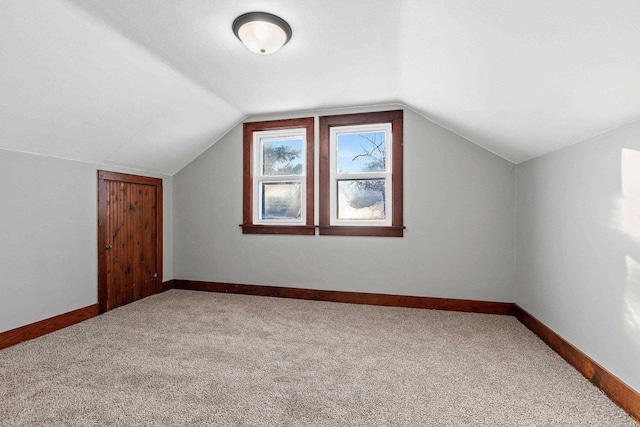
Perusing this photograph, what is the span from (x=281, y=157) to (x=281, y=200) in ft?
1.86

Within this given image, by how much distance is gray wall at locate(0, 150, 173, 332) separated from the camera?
8.90ft

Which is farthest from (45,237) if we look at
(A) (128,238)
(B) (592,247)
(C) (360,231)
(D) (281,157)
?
(B) (592,247)

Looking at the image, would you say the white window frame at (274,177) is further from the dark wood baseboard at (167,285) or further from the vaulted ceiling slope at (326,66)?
the dark wood baseboard at (167,285)

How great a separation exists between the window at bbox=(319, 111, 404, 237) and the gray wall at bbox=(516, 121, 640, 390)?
1405mm

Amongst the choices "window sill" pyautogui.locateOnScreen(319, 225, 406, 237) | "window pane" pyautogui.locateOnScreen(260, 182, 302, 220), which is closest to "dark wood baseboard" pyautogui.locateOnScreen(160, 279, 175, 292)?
"window pane" pyautogui.locateOnScreen(260, 182, 302, 220)

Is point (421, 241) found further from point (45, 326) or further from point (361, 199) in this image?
point (45, 326)

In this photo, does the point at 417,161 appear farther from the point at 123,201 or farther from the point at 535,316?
the point at 123,201

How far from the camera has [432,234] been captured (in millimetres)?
3725

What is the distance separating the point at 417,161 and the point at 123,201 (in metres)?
3.43

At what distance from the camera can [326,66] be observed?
2.82m

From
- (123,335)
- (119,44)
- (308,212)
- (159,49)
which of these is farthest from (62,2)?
(308,212)

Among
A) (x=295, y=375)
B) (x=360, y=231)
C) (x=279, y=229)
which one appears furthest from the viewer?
(x=279, y=229)

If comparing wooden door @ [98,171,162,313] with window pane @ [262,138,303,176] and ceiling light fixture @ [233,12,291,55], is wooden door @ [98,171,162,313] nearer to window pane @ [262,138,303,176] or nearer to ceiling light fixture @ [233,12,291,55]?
window pane @ [262,138,303,176]

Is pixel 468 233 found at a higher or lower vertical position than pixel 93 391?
higher
